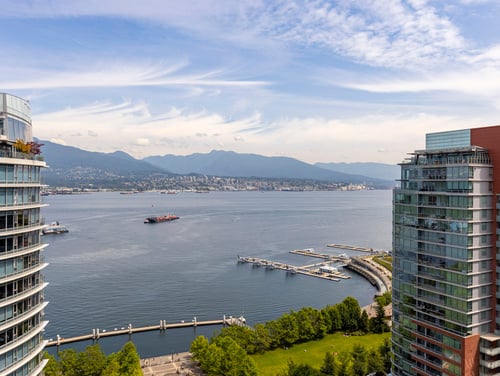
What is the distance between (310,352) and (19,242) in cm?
4442

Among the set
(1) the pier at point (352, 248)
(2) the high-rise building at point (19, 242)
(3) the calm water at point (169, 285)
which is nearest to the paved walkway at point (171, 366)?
(3) the calm water at point (169, 285)

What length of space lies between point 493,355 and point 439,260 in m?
8.61

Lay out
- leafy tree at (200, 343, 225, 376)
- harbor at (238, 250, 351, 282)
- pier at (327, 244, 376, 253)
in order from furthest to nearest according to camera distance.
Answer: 1. pier at (327, 244, 376, 253)
2. harbor at (238, 250, 351, 282)
3. leafy tree at (200, 343, 225, 376)

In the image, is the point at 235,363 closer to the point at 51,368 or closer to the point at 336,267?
the point at 51,368

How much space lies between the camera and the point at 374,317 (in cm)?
7050

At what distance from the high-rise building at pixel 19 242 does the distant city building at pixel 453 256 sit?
31304mm

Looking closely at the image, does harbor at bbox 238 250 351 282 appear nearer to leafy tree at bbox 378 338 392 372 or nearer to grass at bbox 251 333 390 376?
grass at bbox 251 333 390 376

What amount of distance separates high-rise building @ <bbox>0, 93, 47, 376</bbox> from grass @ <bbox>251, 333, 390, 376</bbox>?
99.0 feet

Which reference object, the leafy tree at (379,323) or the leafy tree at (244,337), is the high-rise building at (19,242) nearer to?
the leafy tree at (244,337)

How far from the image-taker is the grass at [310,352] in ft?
179

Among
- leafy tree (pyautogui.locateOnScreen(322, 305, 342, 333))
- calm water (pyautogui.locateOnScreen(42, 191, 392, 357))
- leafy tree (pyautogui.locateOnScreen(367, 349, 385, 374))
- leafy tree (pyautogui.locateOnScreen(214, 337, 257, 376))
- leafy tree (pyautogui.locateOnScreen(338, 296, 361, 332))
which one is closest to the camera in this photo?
leafy tree (pyautogui.locateOnScreen(214, 337, 257, 376))

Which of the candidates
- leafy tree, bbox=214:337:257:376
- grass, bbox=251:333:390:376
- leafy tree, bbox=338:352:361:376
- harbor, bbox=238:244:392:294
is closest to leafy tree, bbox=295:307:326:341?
grass, bbox=251:333:390:376

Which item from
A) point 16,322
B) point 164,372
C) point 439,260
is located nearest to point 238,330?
point 164,372

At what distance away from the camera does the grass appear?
5443cm
